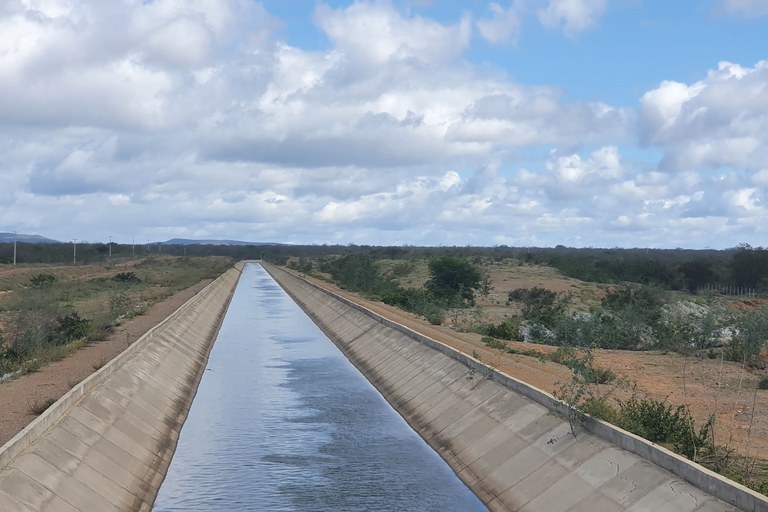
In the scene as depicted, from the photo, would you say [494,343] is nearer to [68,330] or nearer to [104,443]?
[68,330]

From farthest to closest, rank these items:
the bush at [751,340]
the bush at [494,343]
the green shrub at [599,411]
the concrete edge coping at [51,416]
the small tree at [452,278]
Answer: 1. the small tree at [452,278]
2. the bush at [494,343]
3. the bush at [751,340]
4. the green shrub at [599,411]
5. the concrete edge coping at [51,416]

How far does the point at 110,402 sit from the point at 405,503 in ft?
30.1

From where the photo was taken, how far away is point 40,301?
46875 mm

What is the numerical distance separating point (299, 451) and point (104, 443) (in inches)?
198

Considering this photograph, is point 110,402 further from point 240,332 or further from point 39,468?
point 240,332

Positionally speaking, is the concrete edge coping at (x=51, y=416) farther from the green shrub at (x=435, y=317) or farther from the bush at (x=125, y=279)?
the bush at (x=125, y=279)

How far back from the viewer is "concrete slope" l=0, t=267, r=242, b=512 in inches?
589

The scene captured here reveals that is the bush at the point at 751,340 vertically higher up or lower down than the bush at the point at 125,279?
higher up

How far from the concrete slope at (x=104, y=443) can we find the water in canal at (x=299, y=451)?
639 mm

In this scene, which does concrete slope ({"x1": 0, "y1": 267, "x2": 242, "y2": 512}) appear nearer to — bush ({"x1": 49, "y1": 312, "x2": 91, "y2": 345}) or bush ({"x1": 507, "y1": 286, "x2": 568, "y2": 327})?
bush ({"x1": 49, "y1": 312, "x2": 91, "y2": 345})

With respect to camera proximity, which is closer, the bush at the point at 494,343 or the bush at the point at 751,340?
the bush at the point at 751,340

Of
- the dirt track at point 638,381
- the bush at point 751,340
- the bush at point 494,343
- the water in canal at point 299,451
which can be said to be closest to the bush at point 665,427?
the dirt track at point 638,381

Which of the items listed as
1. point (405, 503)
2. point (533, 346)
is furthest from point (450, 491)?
point (533, 346)

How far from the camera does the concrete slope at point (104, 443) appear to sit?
49.1ft
